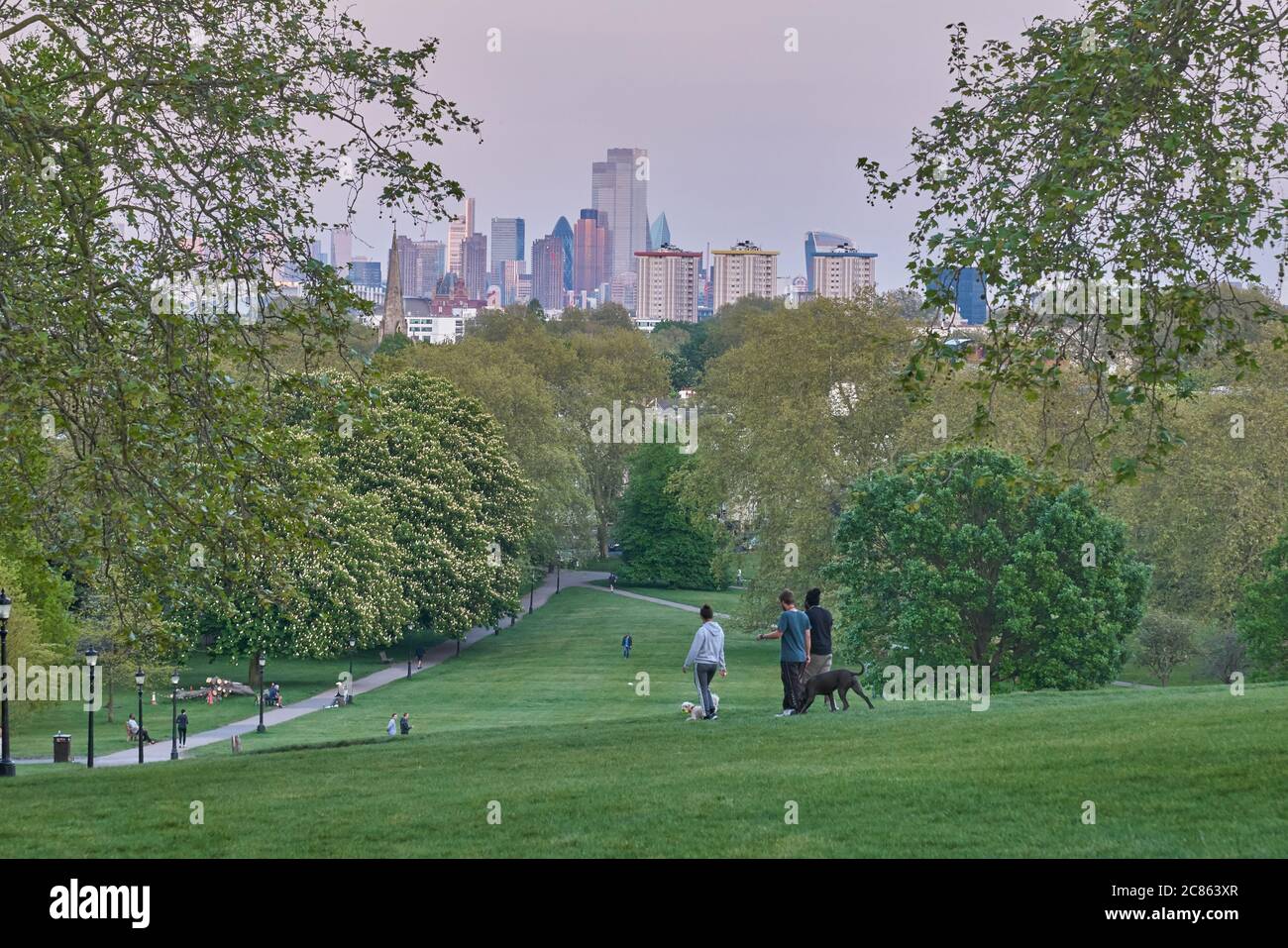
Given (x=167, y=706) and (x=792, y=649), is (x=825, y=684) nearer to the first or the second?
(x=792, y=649)

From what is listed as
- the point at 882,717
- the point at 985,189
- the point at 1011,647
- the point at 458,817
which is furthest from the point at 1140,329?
the point at 1011,647

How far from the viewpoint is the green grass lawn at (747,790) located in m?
10.7

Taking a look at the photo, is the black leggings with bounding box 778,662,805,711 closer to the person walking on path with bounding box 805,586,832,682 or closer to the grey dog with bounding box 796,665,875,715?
the grey dog with bounding box 796,665,875,715

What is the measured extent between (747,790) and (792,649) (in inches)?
265

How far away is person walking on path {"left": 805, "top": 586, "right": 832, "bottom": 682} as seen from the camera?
19.5m

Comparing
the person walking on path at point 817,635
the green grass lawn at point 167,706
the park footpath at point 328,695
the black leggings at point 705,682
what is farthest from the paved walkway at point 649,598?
the person walking on path at point 817,635

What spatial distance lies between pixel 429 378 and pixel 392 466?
6.67 metres

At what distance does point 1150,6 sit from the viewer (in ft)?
38.9

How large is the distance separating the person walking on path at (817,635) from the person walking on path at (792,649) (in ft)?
0.37

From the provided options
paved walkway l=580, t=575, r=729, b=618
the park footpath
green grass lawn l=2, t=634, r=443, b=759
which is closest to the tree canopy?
the park footpath

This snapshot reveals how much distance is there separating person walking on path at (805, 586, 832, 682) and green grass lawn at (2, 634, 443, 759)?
1075 inches

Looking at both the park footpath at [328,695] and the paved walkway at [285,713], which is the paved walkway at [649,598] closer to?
the park footpath at [328,695]

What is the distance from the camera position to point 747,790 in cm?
1305
